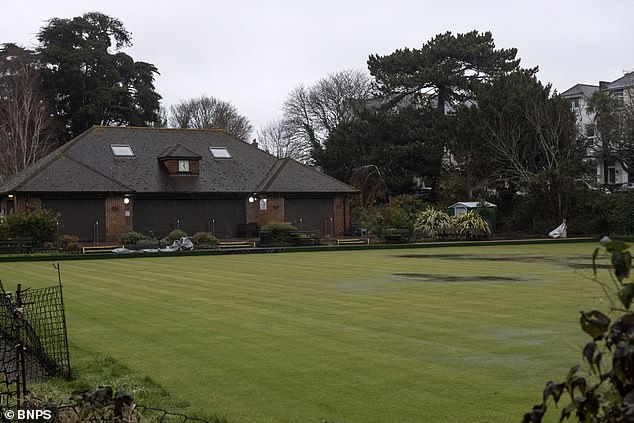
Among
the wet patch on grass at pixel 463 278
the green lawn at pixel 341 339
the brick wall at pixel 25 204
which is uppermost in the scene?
the brick wall at pixel 25 204

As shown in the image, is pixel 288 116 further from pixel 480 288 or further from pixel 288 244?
pixel 480 288

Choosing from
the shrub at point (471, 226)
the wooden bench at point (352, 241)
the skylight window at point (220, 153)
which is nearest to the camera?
the wooden bench at point (352, 241)

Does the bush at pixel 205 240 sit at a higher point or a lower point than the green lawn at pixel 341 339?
higher

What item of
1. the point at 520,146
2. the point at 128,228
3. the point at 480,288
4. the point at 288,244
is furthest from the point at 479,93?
the point at 480,288

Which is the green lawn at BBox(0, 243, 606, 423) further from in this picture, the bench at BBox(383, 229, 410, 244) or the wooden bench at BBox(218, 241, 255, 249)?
the bench at BBox(383, 229, 410, 244)

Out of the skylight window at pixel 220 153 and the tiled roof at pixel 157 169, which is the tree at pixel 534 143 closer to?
the tiled roof at pixel 157 169

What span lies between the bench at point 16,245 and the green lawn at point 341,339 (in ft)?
42.4

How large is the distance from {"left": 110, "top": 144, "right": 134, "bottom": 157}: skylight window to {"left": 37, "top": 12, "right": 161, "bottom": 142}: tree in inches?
544

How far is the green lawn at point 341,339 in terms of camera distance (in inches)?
284

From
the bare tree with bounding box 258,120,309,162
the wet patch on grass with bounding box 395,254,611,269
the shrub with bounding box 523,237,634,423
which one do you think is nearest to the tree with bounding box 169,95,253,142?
the bare tree with bounding box 258,120,309,162

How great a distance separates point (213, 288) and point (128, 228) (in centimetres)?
2451

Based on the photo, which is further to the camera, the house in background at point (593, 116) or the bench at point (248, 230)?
the house in background at point (593, 116)

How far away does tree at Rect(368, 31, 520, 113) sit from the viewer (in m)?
57.0

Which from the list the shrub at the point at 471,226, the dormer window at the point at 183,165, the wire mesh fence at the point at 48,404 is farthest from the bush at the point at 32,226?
the wire mesh fence at the point at 48,404
